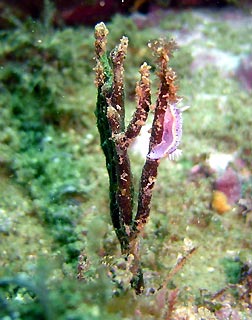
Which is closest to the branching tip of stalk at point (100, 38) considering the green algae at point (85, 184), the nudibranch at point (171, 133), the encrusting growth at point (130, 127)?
the encrusting growth at point (130, 127)

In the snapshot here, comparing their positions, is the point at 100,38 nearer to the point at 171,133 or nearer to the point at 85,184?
the point at 171,133

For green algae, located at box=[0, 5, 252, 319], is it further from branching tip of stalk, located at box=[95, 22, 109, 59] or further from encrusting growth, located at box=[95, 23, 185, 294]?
branching tip of stalk, located at box=[95, 22, 109, 59]

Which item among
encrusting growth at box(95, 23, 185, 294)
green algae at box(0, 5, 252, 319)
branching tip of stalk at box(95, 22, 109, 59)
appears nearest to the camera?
encrusting growth at box(95, 23, 185, 294)

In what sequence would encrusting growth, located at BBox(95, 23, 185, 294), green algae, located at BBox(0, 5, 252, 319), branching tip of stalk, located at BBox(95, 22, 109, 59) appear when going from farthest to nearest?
green algae, located at BBox(0, 5, 252, 319)
branching tip of stalk, located at BBox(95, 22, 109, 59)
encrusting growth, located at BBox(95, 23, 185, 294)

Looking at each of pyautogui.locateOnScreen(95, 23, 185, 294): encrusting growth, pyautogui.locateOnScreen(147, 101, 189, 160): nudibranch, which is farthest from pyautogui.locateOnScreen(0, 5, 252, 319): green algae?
pyautogui.locateOnScreen(147, 101, 189, 160): nudibranch

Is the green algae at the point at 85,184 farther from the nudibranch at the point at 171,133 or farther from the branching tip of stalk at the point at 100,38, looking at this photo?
the nudibranch at the point at 171,133

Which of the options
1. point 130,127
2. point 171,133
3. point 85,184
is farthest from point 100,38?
point 85,184
